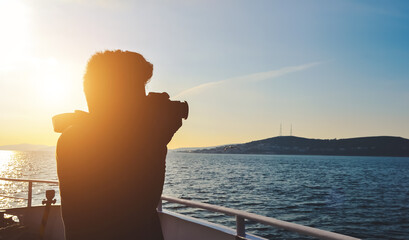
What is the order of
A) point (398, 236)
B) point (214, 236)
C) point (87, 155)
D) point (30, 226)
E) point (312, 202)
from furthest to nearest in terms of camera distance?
point (312, 202) → point (398, 236) → point (30, 226) → point (214, 236) → point (87, 155)

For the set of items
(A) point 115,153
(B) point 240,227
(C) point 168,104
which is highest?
(C) point 168,104

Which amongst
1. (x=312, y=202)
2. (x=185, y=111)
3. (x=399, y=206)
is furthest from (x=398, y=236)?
(x=185, y=111)

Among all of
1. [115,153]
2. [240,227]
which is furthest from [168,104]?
[240,227]

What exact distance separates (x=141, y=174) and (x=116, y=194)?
0.40 feet

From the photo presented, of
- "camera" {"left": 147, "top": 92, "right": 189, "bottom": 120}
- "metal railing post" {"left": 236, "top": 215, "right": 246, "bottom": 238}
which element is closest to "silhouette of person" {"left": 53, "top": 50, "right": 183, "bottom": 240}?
"camera" {"left": 147, "top": 92, "right": 189, "bottom": 120}

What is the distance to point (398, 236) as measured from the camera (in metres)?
22.2

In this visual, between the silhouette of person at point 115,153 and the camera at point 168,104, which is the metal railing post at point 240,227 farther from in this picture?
the camera at point 168,104

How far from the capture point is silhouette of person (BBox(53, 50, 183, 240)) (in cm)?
→ 118

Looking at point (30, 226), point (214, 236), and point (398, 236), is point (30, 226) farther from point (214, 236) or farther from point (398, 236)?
point (398, 236)

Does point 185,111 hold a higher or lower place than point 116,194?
higher

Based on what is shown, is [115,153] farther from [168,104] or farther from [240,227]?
[240,227]

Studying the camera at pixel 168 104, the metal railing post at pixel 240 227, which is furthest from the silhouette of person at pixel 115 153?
the metal railing post at pixel 240 227

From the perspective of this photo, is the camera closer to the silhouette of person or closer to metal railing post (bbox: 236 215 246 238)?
the silhouette of person

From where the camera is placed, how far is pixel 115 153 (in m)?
1.28
